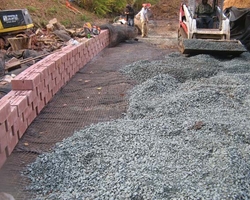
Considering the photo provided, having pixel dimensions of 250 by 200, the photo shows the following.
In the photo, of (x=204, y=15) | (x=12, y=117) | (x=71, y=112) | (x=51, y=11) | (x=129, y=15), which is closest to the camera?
(x=12, y=117)

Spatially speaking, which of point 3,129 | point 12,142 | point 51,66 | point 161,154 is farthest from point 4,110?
point 51,66

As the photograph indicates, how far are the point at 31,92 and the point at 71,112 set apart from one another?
0.81 m

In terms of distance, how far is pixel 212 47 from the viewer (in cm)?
868

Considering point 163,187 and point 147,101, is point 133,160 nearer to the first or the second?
point 163,187

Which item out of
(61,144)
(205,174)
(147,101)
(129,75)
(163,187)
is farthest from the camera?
(129,75)

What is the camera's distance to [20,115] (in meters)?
4.08

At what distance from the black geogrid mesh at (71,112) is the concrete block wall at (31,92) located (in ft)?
0.41

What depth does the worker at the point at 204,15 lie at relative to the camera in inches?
404

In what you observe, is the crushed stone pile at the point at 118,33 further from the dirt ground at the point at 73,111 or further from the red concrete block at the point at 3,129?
the red concrete block at the point at 3,129

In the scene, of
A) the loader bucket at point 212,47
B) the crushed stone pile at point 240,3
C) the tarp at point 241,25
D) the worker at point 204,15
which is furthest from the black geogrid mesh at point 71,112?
the crushed stone pile at point 240,3

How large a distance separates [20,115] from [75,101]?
160 centimetres

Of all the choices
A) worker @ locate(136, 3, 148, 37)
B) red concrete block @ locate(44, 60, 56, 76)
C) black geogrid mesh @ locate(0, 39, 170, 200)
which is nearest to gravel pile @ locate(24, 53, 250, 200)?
black geogrid mesh @ locate(0, 39, 170, 200)

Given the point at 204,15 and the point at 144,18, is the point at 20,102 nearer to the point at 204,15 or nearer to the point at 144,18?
the point at 204,15

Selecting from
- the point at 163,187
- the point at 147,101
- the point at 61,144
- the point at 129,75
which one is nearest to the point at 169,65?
the point at 129,75
